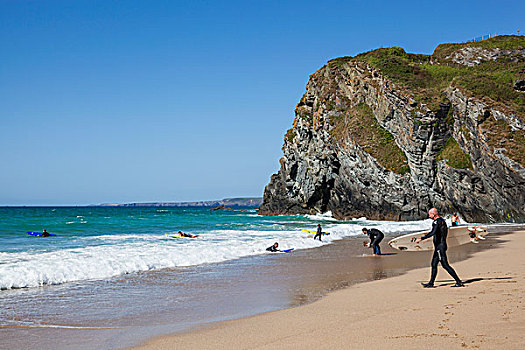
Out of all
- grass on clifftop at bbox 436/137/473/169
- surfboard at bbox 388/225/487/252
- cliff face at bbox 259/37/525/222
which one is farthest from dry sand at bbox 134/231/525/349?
grass on clifftop at bbox 436/137/473/169

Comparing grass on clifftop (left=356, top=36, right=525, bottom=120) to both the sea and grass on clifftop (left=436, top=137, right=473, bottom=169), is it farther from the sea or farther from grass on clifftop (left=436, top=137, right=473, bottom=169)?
the sea

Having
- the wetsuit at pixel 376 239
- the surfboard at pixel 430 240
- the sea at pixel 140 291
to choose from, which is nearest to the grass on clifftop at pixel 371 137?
→ the surfboard at pixel 430 240

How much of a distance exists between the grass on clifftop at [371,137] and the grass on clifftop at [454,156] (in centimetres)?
509

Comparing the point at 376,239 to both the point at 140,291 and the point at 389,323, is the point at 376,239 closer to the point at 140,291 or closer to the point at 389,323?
the point at 140,291

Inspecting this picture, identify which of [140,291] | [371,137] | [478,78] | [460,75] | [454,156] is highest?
[460,75]

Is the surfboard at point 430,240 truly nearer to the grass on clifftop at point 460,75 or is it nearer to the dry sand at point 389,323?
the dry sand at point 389,323

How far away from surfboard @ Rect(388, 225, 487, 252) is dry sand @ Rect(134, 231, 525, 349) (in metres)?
10.2

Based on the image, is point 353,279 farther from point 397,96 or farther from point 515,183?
point 397,96

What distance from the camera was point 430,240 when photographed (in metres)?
19.8

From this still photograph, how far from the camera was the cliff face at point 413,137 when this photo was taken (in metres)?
36.7

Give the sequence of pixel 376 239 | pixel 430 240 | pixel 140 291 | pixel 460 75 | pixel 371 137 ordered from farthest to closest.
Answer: pixel 371 137
pixel 460 75
pixel 430 240
pixel 376 239
pixel 140 291

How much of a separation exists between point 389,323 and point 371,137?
45.8m

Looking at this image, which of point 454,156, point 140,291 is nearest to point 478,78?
point 454,156

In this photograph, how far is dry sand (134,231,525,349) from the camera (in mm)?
5168
